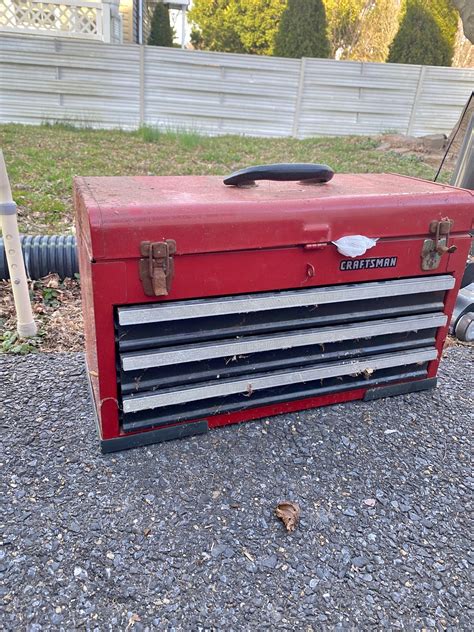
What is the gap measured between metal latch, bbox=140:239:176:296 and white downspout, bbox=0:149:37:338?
44.4 inches

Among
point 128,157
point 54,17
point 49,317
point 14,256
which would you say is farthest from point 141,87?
point 14,256

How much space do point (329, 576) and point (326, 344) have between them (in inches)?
32.1

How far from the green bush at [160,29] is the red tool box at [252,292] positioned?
45.7ft

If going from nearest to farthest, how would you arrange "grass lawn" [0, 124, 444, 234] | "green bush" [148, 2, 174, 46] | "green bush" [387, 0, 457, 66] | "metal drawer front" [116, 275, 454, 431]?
"metal drawer front" [116, 275, 454, 431]
"grass lawn" [0, 124, 444, 234]
"green bush" [387, 0, 457, 66]
"green bush" [148, 2, 174, 46]

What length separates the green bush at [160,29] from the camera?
13867 millimetres

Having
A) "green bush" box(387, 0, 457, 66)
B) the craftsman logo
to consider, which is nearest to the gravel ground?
the craftsman logo

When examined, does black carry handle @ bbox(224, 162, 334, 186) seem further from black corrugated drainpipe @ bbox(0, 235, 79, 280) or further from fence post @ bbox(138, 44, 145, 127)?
fence post @ bbox(138, 44, 145, 127)

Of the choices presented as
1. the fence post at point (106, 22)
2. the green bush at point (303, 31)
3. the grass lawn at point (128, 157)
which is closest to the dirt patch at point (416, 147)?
the grass lawn at point (128, 157)

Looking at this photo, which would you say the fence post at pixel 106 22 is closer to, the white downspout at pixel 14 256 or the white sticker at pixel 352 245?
the white downspout at pixel 14 256

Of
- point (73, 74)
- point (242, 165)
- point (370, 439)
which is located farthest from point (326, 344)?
point (73, 74)

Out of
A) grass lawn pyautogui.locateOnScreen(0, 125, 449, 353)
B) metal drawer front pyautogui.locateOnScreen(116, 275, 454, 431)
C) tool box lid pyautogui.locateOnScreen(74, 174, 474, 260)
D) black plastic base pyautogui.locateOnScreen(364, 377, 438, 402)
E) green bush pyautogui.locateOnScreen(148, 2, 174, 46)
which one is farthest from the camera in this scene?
green bush pyautogui.locateOnScreen(148, 2, 174, 46)

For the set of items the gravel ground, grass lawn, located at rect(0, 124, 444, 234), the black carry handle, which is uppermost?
the black carry handle

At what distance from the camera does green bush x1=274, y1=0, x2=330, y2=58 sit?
38.0ft

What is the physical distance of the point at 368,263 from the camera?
185 cm
